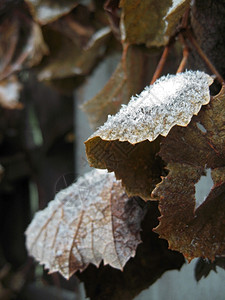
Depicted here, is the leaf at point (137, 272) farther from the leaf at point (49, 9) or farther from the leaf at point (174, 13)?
the leaf at point (49, 9)

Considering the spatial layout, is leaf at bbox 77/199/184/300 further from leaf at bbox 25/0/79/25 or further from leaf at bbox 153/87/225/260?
leaf at bbox 25/0/79/25

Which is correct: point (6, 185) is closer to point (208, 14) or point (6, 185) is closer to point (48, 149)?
point (48, 149)

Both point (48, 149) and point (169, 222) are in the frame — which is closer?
point (169, 222)

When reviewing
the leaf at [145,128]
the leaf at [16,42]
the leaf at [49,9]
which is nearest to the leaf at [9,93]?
the leaf at [16,42]

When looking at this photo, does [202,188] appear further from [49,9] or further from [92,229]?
[49,9]

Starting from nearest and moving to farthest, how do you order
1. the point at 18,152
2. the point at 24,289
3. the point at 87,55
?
the point at 87,55
the point at 24,289
the point at 18,152

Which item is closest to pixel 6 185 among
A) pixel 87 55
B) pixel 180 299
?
pixel 87 55
